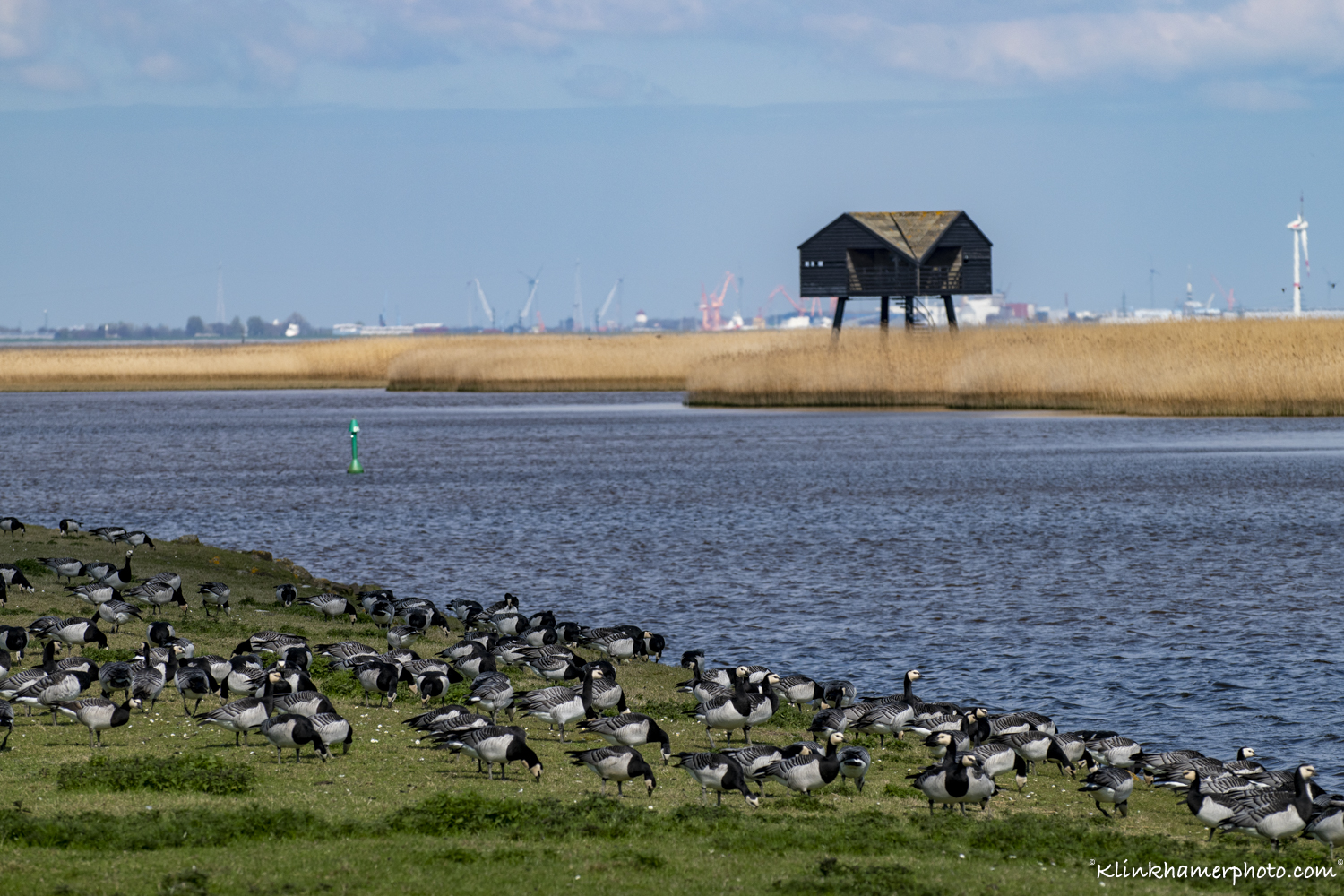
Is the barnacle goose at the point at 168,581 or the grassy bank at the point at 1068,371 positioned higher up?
the grassy bank at the point at 1068,371

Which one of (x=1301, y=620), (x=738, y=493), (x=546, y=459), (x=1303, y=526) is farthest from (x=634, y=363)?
(x=1301, y=620)

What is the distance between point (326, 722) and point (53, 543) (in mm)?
23277

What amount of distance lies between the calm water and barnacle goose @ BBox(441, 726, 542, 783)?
9162 mm

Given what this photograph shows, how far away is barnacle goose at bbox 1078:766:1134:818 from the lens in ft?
56.4

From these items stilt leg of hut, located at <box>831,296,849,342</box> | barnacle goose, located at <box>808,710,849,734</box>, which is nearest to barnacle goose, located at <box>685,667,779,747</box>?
barnacle goose, located at <box>808,710,849,734</box>

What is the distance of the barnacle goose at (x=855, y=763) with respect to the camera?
17.7 metres

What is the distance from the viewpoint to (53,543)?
38469mm

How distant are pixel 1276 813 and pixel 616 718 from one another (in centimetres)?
758

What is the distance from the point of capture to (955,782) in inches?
658

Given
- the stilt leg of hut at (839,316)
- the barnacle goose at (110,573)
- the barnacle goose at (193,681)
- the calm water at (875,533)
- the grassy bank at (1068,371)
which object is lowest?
the calm water at (875,533)

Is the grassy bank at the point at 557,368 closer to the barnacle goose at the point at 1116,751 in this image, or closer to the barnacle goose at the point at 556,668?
the barnacle goose at the point at 556,668

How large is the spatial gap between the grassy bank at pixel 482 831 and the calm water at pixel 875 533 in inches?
223

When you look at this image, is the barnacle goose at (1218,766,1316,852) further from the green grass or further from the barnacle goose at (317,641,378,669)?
the barnacle goose at (317,641,378,669)

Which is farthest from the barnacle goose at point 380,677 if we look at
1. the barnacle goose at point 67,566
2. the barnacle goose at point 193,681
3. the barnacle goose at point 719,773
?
the barnacle goose at point 67,566
